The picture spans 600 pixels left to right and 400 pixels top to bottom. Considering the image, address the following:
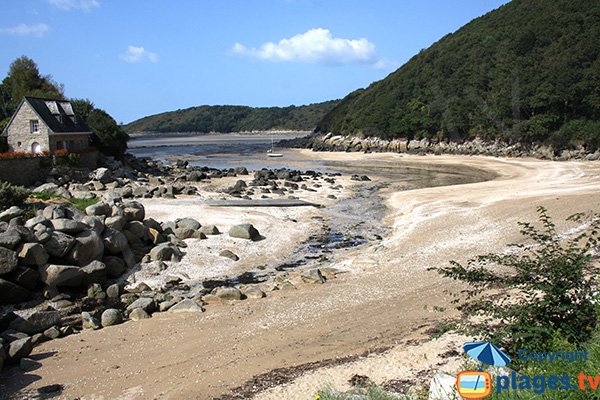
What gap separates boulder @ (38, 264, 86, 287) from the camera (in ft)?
52.4

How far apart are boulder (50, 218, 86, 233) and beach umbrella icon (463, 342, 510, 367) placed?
1528 centimetres

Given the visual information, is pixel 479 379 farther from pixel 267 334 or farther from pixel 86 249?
pixel 86 249

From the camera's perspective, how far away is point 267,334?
12.3 m

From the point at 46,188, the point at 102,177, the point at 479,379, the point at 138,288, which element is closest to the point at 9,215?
the point at 138,288

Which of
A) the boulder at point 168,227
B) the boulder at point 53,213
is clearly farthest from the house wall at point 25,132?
the boulder at point 53,213

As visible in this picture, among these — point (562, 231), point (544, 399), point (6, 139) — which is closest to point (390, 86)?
point (6, 139)

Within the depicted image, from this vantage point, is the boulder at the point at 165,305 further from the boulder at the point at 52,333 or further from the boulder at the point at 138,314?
the boulder at the point at 52,333

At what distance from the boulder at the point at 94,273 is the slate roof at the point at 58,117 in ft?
85.8

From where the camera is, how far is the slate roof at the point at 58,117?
38875 millimetres

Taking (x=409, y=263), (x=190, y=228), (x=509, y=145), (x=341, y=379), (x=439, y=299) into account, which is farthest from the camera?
(x=509, y=145)

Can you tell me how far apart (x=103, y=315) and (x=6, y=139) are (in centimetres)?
3247

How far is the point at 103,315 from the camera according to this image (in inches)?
543

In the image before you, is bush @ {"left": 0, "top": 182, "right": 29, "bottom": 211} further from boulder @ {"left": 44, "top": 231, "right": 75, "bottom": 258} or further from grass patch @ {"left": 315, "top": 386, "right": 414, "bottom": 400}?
grass patch @ {"left": 315, "top": 386, "right": 414, "bottom": 400}

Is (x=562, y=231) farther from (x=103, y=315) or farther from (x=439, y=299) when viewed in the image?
(x=103, y=315)
